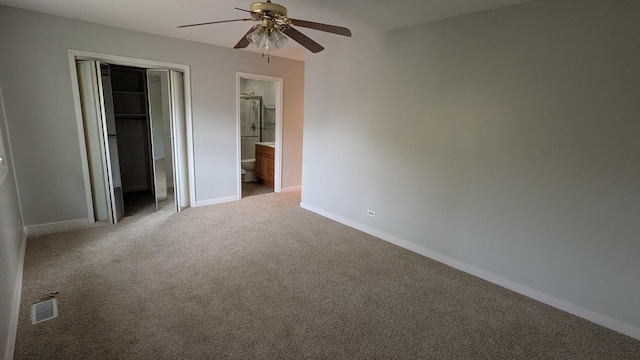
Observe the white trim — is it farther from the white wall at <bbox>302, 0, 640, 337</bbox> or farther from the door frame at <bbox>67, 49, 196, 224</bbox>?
the white wall at <bbox>302, 0, 640, 337</bbox>

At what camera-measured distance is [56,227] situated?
3564mm

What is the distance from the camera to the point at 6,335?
1.71 metres

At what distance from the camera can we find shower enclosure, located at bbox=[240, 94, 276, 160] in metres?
7.05

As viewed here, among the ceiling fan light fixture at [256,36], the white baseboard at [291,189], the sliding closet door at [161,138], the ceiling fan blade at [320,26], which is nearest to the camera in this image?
the ceiling fan blade at [320,26]

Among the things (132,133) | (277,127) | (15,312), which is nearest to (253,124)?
(277,127)

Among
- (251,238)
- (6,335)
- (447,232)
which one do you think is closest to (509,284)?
(447,232)

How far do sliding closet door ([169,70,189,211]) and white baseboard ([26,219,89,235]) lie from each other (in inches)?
44.4

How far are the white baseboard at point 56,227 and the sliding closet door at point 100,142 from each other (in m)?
0.18

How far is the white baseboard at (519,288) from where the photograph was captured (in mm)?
2191

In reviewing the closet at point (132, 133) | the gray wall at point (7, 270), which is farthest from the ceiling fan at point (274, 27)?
the closet at point (132, 133)

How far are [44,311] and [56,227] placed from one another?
6.19ft

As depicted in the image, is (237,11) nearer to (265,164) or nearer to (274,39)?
(274,39)

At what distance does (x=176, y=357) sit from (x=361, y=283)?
1.53 meters

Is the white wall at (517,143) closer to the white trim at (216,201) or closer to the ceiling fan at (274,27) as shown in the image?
the ceiling fan at (274,27)
